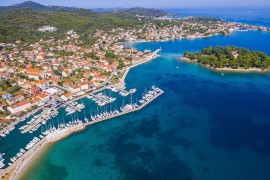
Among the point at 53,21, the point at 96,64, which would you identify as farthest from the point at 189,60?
the point at 53,21

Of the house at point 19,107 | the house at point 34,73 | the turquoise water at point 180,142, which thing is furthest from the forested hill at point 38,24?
the turquoise water at point 180,142

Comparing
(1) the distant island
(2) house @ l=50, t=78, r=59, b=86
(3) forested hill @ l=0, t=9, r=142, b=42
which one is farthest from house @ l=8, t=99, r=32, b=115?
(3) forested hill @ l=0, t=9, r=142, b=42

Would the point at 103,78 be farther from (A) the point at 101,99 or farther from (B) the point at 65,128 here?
(B) the point at 65,128

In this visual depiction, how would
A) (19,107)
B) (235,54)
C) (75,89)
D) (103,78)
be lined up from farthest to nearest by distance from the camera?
1. (235,54)
2. (103,78)
3. (75,89)
4. (19,107)

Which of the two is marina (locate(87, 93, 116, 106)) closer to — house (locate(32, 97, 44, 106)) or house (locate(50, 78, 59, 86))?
house (locate(32, 97, 44, 106))

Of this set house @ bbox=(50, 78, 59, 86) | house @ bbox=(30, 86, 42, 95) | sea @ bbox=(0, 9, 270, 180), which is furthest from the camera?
house @ bbox=(50, 78, 59, 86)

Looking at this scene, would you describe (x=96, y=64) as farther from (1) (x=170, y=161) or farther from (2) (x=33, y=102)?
(1) (x=170, y=161)

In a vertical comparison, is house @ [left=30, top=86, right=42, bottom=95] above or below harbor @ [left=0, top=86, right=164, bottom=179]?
above

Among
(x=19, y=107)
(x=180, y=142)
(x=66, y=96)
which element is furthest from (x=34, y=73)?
(x=180, y=142)
